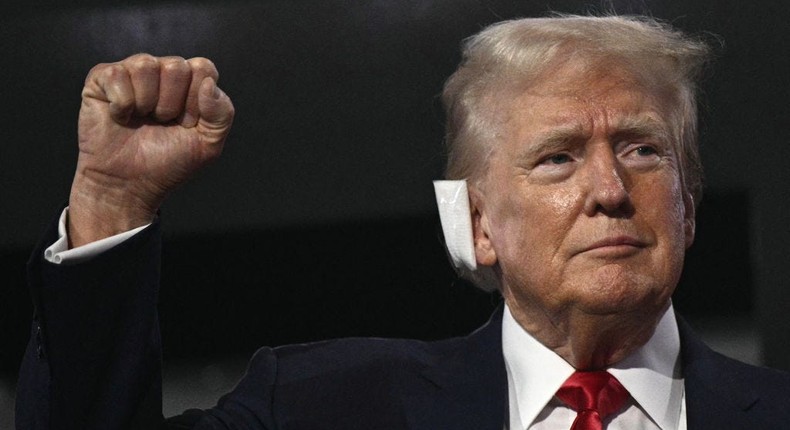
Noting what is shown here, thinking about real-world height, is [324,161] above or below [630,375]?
above

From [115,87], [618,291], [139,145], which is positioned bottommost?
[618,291]

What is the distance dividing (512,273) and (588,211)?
0.66 feet

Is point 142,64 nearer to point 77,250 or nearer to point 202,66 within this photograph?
A: point 202,66

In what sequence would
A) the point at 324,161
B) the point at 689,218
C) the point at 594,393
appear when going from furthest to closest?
the point at 324,161
the point at 689,218
the point at 594,393

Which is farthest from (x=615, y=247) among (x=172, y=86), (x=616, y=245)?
(x=172, y=86)

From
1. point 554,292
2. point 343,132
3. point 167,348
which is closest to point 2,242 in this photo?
point 167,348

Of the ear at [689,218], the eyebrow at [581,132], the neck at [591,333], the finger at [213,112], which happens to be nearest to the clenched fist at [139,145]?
the finger at [213,112]

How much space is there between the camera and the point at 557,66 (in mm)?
2363

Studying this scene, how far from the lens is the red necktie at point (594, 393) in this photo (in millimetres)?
2307

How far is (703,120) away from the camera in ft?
9.28

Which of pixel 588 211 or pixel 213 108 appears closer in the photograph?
pixel 213 108

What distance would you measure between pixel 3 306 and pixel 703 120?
143 centimetres

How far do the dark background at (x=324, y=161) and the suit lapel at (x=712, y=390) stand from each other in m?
0.47

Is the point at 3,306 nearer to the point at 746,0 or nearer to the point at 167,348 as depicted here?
the point at 167,348
